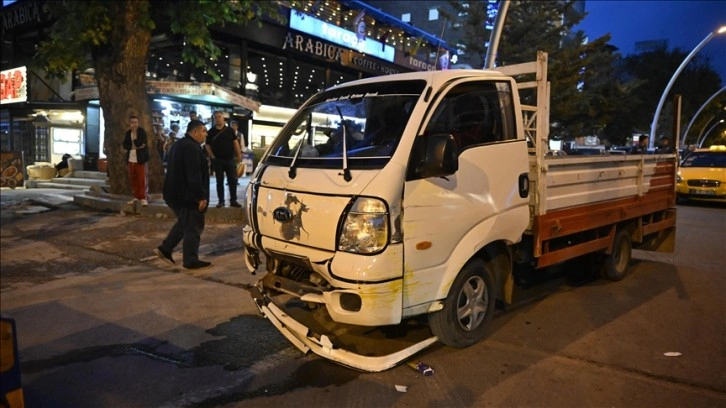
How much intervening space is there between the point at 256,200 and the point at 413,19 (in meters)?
49.3

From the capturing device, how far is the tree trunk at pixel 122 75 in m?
10.7

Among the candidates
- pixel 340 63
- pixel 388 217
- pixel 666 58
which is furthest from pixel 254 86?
pixel 666 58

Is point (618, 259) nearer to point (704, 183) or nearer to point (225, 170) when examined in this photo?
point (225, 170)

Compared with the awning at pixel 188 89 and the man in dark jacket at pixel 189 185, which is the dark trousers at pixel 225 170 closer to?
the man in dark jacket at pixel 189 185

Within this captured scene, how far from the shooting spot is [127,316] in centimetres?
502

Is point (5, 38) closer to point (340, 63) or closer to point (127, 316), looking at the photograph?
point (340, 63)

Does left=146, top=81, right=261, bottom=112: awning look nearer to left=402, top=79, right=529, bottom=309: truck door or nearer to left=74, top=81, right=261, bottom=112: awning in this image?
left=74, top=81, right=261, bottom=112: awning

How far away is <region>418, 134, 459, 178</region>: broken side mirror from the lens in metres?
3.67

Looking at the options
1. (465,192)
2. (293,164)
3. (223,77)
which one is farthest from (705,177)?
(223,77)

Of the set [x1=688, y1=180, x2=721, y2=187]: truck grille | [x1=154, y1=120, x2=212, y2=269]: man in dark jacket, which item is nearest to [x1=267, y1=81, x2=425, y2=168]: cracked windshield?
[x1=154, y1=120, x2=212, y2=269]: man in dark jacket

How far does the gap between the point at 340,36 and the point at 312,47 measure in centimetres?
174

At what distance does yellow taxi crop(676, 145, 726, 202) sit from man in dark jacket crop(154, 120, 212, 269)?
44.8 ft

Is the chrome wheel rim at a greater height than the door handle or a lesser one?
lesser

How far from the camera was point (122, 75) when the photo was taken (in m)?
11.0
